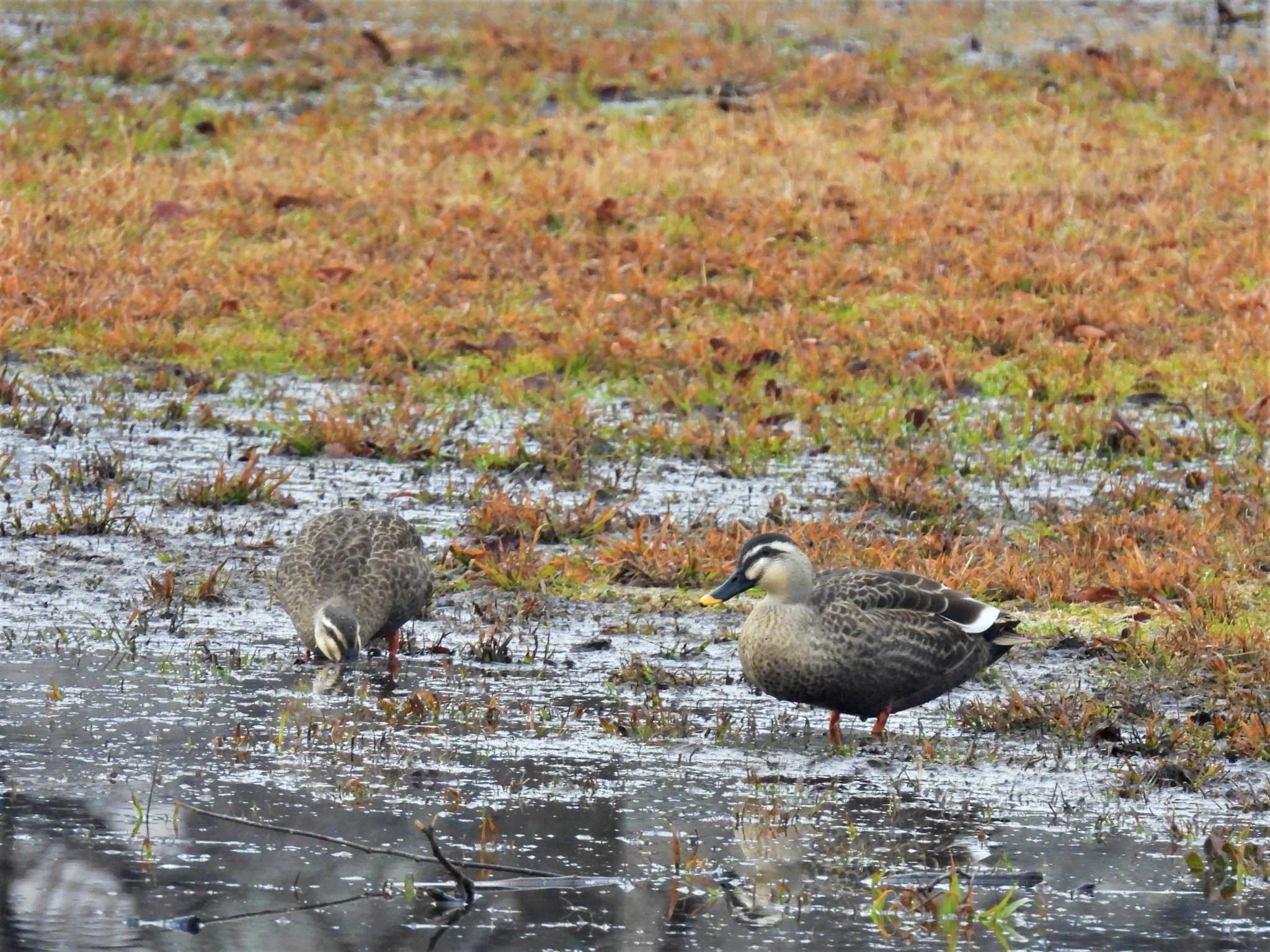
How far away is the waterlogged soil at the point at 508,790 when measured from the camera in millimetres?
5344

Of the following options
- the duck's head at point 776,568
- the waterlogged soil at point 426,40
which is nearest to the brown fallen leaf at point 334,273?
the waterlogged soil at point 426,40

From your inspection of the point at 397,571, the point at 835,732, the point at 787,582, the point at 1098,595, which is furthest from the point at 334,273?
the point at 835,732

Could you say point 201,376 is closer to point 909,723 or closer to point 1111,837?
point 909,723

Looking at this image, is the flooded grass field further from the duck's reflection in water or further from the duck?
the duck

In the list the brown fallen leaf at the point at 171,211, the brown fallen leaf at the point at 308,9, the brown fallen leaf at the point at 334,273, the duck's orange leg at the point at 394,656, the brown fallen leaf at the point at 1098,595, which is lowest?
the brown fallen leaf at the point at 334,273

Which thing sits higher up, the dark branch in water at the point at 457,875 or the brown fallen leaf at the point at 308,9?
the dark branch in water at the point at 457,875

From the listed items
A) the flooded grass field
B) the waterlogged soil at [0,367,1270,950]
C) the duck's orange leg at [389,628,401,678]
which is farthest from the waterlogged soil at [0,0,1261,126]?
the duck's orange leg at [389,628,401,678]

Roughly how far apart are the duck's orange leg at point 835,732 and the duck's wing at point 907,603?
0.37 m

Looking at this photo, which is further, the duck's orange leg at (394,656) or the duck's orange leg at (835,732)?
the duck's orange leg at (394,656)

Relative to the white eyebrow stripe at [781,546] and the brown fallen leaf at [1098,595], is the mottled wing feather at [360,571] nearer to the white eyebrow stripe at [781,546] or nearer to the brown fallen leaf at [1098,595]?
the white eyebrow stripe at [781,546]

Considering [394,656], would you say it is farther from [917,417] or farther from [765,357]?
[765,357]

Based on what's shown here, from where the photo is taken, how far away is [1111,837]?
20.0 feet

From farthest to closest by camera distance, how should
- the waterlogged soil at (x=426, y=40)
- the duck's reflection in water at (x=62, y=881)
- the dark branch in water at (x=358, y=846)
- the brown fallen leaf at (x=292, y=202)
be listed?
the waterlogged soil at (x=426, y=40) < the brown fallen leaf at (x=292, y=202) < the dark branch in water at (x=358, y=846) < the duck's reflection in water at (x=62, y=881)

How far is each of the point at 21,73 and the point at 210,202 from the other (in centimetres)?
620
